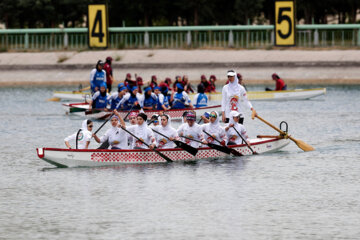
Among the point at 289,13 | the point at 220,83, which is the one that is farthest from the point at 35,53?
the point at 289,13

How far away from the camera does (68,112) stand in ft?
152

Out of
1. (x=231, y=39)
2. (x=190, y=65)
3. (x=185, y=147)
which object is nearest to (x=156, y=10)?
(x=231, y=39)

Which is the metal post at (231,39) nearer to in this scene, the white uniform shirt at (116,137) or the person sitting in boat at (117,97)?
the person sitting in boat at (117,97)

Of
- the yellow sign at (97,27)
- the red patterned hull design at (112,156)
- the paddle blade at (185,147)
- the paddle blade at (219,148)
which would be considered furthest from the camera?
the yellow sign at (97,27)

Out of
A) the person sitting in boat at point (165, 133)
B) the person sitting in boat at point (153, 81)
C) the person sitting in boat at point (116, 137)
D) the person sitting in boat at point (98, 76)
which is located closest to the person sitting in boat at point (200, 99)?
the person sitting in boat at point (153, 81)

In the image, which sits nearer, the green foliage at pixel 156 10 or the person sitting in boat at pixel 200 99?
the person sitting in boat at pixel 200 99

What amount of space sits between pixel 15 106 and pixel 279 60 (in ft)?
75.4

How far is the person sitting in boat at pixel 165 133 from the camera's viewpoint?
27.3 m

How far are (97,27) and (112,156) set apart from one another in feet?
157

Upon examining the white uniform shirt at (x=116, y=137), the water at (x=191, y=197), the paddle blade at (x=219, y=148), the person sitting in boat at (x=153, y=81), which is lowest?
the water at (x=191, y=197)

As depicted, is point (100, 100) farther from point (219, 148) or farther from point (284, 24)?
point (284, 24)

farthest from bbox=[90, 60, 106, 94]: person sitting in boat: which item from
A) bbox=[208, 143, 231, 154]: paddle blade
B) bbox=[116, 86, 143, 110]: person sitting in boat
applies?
bbox=[208, 143, 231, 154]: paddle blade

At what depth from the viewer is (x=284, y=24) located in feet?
228

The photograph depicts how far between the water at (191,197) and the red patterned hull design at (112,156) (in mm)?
238
